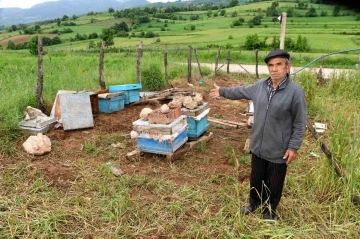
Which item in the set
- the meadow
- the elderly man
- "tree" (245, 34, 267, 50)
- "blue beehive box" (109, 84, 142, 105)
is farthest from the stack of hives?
"tree" (245, 34, 267, 50)

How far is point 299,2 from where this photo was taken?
41.0 inches

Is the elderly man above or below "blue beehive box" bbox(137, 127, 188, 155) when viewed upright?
above

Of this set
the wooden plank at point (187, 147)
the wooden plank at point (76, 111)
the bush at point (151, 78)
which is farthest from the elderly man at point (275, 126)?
the bush at point (151, 78)

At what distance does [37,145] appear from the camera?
5.19 metres

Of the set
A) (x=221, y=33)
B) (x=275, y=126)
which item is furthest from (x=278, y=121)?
(x=221, y=33)

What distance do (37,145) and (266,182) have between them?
12.3 feet

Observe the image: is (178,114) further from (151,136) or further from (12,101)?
(12,101)

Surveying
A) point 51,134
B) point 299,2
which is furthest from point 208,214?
point 51,134

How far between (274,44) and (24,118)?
24322 millimetres

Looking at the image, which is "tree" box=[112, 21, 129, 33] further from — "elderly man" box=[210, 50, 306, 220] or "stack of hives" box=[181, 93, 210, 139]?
"elderly man" box=[210, 50, 306, 220]

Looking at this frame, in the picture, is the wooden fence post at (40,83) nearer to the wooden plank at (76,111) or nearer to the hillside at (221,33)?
the wooden plank at (76,111)

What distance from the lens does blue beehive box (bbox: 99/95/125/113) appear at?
7.30 meters

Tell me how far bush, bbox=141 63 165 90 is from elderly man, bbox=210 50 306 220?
703 cm

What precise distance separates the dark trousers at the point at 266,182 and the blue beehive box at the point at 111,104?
4.65 metres
